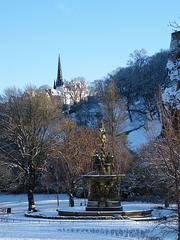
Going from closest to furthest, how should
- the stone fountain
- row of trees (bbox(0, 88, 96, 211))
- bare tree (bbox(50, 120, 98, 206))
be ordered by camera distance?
the stone fountain
row of trees (bbox(0, 88, 96, 211))
bare tree (bbox(50, 120, 98, 206))

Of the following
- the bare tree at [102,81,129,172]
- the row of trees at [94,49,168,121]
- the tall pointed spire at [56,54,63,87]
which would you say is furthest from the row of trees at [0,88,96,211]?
the tall pointed spire at [56,54,63,87]

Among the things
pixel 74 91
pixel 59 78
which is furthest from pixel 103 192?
pixel 59 78

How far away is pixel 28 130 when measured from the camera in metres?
42.9

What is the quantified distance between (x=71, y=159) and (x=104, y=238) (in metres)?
23.7

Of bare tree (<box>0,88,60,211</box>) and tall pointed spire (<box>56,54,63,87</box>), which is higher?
tall pointed spire (<box>56,54,63,87</box>)

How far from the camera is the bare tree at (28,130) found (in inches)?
1644

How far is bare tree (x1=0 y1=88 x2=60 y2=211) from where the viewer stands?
41750mm

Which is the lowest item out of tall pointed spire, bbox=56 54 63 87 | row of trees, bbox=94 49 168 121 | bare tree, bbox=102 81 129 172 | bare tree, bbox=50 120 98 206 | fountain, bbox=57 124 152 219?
fountain, bbox=57 124 152 219

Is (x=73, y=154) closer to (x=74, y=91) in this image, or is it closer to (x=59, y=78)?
(x=74, y=91)

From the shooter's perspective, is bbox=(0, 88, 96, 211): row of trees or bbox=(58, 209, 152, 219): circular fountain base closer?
bbox=(58, 209, 152, 219): circular fountain base

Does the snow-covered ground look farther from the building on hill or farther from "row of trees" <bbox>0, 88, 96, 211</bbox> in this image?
the building on hill

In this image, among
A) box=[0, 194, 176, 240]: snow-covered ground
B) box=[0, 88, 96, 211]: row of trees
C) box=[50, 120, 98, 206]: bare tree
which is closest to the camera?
box=[0, 194, 176, 240]: snow-covered ground

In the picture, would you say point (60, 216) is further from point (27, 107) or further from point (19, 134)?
point (27, 107)

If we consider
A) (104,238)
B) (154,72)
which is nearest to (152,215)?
(104,238)
